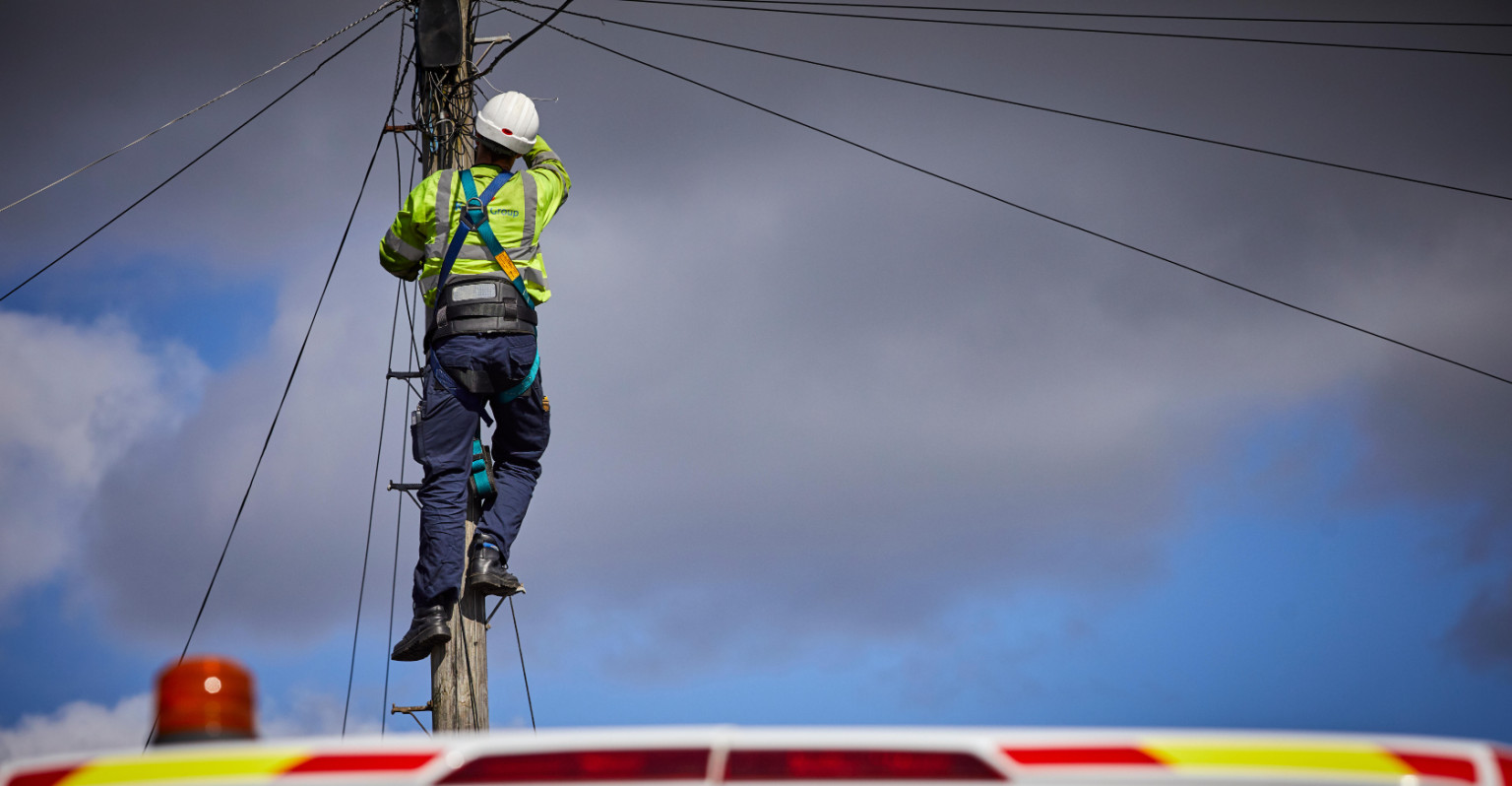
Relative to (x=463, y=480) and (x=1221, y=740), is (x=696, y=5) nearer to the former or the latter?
(x=463, y=480)

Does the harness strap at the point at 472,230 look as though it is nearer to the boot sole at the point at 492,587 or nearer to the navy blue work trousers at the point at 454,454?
the navy blue work trousers at the point at 454,454

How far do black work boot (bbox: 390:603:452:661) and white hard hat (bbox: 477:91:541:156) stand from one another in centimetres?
221

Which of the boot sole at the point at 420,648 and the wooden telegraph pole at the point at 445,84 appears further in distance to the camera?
the wooden telegraph pole at the point at 445,84

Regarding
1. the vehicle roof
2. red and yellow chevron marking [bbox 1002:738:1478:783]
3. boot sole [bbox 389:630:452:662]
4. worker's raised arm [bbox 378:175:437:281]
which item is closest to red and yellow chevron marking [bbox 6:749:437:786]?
the vehicle roof

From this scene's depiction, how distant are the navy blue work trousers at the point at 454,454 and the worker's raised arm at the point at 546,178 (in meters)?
0.62

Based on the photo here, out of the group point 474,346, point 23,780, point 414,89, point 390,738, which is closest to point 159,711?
point 23,780

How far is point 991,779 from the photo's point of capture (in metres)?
1.40

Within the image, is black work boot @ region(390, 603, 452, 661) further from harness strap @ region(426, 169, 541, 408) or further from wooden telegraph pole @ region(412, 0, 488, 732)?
wooden telegraph pole @ region(412, 0, 488, 732)

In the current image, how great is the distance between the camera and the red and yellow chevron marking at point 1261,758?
1419mm

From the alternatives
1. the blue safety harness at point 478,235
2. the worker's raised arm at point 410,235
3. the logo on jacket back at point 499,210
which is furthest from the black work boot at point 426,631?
the logo on jacket back at point 499,210

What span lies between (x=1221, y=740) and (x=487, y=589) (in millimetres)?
5239

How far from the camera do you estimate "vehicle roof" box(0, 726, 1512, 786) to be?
1.41 meters

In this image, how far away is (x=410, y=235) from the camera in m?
6.30

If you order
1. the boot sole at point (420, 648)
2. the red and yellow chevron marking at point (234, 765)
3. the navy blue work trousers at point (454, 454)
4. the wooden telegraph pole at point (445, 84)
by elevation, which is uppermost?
the wooden telegraph pole at point (445, 84)
